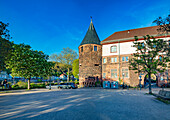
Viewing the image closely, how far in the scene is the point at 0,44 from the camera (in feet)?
61.9

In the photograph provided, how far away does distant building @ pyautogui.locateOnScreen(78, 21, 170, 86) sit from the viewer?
104ft

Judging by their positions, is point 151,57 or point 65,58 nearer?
point 151,57

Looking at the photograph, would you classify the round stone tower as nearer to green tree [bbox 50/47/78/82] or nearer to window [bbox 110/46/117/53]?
window [bbox 110/46/117/53]

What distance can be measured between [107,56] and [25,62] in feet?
65.3

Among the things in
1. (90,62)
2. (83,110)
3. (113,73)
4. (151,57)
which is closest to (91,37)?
(90,62)

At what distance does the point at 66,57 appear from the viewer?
5106cm

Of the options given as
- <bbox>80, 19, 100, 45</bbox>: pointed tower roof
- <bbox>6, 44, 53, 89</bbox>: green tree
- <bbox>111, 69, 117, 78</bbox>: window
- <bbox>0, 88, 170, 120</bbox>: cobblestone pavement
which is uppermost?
<bbox>80, 19, 100, 45</bbox>: pointed tower roof

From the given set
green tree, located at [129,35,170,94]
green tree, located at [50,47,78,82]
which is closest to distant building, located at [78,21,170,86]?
green tree, located at [129,35,170,94]

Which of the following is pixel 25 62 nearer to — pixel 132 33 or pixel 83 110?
pixel 83 110

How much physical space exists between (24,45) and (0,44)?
5.64m

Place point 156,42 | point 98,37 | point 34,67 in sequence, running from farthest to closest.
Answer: point 98,37 < point 34,67 < point 156,42

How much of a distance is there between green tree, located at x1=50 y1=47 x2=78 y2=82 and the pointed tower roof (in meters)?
16.4

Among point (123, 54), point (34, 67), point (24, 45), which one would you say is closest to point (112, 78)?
point (123, 54)

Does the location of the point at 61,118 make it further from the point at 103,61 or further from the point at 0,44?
the point at 103,61
